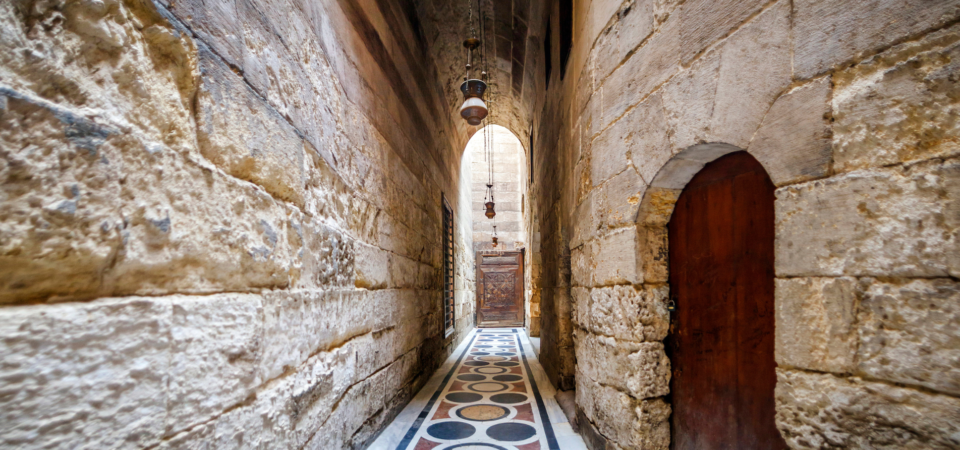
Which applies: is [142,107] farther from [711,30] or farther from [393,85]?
[393,85]

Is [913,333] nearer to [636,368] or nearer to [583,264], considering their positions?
[636,368]

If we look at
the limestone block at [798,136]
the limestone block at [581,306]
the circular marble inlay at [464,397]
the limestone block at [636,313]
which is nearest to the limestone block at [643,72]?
the limestone block at [798,136]

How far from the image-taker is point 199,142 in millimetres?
1080

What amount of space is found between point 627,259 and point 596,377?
80 centimetres

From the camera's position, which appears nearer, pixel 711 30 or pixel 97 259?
pixel 97 259

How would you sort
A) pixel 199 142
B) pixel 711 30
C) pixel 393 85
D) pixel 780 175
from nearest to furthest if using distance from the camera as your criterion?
pixel 199 142 < pixel 780 175 < pixel 711 30 < pixel 393 85

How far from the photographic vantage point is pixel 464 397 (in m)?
4.05

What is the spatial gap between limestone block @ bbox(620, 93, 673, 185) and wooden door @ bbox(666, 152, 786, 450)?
22 centimetres

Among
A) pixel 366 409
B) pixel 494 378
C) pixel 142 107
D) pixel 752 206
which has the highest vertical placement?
pixel 142 107

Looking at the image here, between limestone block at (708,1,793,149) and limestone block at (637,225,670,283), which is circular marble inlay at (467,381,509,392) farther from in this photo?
limestone block at (708,1,793,149)

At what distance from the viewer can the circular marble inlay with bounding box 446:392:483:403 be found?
3.94 meters

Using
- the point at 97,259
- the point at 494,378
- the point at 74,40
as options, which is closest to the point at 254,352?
the point at 97,259

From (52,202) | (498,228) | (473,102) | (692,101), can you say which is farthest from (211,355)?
(498,228)

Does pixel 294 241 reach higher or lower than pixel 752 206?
lower
